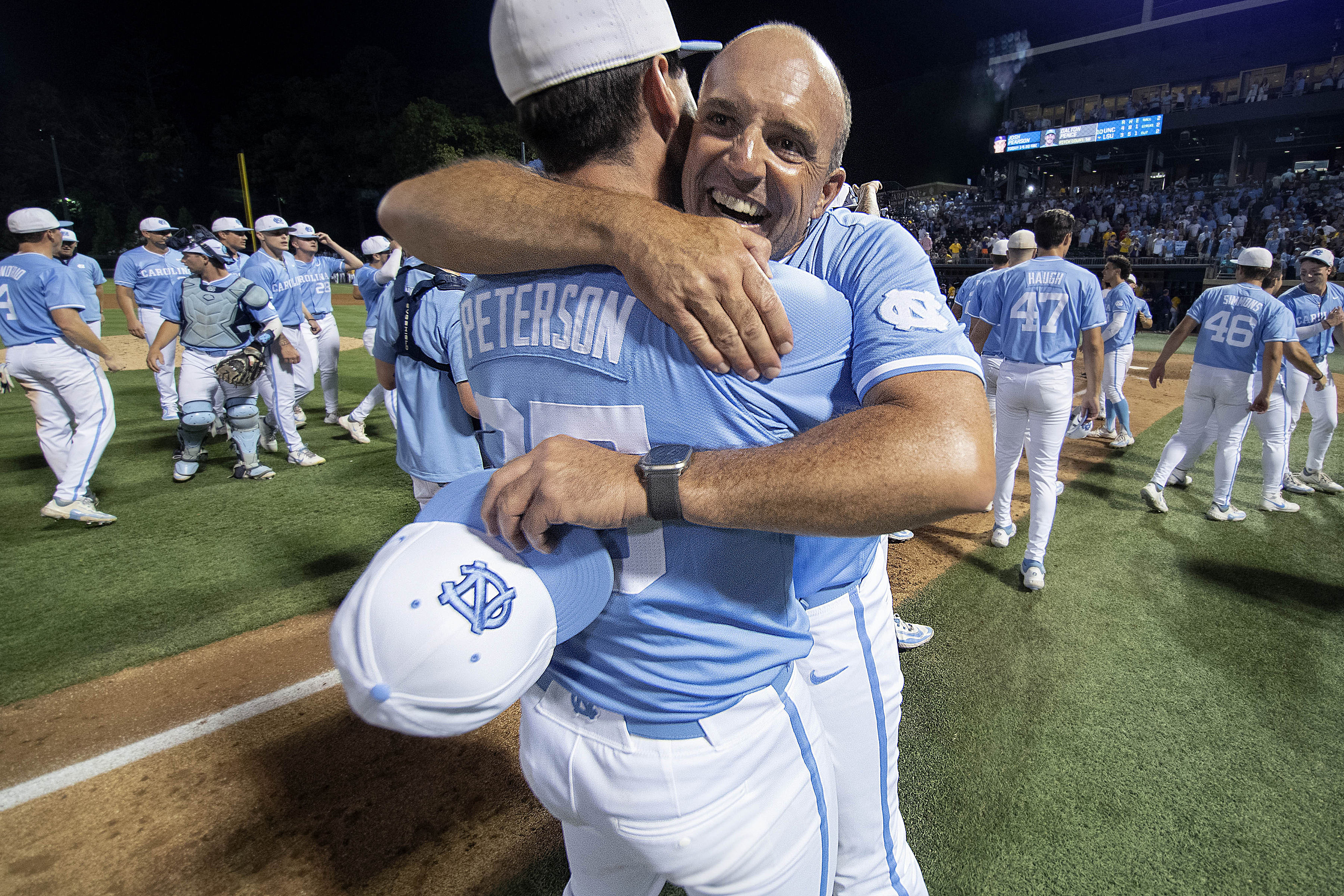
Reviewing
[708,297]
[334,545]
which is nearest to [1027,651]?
[708,297]

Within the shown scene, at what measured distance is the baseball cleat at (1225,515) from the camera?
6.21 metres

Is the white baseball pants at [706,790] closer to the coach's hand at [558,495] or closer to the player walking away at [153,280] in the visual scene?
the coach's hand at [558,495]

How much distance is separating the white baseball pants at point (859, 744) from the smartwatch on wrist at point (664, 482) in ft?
3.14

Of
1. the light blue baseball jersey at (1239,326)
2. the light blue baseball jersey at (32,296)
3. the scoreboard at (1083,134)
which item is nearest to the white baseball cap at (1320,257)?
the light blue baseball jersey at (1239,326)

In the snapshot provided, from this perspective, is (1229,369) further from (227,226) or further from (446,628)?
(227,226)

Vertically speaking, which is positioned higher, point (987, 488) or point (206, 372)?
point (987, 488)

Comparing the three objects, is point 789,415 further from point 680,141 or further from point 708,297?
→ point 680,141

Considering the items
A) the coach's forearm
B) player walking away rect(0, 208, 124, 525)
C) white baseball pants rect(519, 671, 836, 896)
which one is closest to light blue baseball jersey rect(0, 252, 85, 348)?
player walking away rect(0, 208, 124, 525)

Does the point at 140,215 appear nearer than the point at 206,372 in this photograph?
No

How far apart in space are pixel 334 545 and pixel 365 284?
4.23m

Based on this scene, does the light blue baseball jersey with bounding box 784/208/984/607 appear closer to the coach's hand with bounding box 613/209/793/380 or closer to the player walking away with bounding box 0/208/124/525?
the coach's hand with bounding box 613/209/793/380

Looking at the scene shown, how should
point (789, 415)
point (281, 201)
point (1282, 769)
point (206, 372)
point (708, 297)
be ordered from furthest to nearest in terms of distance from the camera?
1. point (281, 201)
2. point (206, 372)
3. point (1282, 769)
4. point (789, 415)
5. point (708, 297)

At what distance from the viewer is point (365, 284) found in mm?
8453

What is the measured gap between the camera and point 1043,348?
4.97 meters
